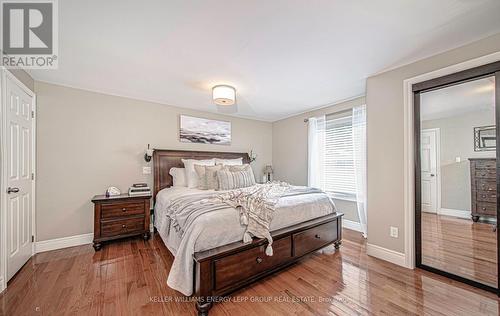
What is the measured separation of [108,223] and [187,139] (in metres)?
1.89

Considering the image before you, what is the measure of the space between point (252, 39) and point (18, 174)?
297cm

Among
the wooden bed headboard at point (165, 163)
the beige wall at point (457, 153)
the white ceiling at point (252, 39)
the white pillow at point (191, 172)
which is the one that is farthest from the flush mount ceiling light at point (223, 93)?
the beige wall at point (457, 153)

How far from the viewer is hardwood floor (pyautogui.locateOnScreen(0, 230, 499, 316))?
161cm

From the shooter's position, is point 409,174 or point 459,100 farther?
point 409,174

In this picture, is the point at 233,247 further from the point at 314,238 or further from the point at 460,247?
the point at 460,247

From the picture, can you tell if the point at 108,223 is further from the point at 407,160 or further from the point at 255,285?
the point at 407,160

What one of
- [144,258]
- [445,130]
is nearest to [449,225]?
[445,130]

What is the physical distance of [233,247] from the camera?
5.65ft

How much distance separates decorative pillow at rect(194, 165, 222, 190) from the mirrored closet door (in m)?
2.61

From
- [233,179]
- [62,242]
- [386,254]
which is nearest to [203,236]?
[233,179]

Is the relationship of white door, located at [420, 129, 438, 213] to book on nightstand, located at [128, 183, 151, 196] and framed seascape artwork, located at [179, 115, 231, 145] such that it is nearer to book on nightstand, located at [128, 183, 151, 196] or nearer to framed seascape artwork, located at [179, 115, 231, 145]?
framed seascape artwork, located at [179, 115, 231, 145]

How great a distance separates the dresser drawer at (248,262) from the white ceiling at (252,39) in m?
1.96

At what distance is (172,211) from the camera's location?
87.4 inches

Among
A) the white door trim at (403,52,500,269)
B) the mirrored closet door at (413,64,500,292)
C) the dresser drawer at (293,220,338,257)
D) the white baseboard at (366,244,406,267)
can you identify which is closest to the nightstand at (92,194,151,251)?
the dresser drawer at (293,220,338,257)
